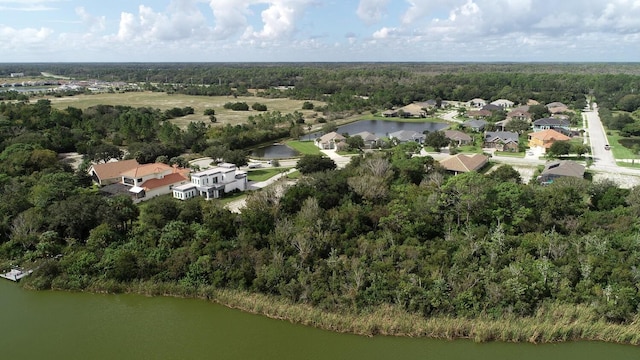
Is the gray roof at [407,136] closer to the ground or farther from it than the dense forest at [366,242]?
farther from it

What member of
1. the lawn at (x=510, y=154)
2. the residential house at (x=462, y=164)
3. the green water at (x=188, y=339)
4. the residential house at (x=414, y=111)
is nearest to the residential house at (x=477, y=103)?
the residential house at (x=414, y=111)

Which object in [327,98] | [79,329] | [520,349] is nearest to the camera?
[520,349]

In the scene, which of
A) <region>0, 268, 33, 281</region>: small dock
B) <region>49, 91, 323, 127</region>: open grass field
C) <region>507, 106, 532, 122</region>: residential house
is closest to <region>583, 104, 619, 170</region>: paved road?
<region>507, 106, 532, 122</region>: residential house

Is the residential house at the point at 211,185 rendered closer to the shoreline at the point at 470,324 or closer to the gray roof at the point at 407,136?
the shoreline at the point at 470,324

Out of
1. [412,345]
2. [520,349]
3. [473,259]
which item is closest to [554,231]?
[473,259]

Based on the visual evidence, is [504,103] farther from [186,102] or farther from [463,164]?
[186,102]

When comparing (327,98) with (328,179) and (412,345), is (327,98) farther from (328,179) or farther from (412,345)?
(412,345)
